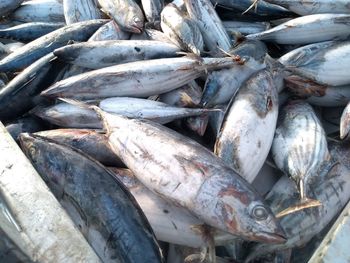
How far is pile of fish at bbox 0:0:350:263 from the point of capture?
1957 mm

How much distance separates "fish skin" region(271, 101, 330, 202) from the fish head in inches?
40.4

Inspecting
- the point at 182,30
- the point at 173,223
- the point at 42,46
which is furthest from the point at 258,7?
the point at 173,223

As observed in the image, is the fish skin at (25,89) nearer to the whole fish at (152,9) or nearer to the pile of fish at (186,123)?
the pile of fish at (186,123)

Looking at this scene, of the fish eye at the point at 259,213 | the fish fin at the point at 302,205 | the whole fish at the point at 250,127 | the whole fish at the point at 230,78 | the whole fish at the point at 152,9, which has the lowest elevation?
the fish fin at the point at 302,205

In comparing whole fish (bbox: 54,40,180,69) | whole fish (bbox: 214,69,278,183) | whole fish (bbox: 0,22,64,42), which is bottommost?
whole fish (bbox: 214,69,278,183)

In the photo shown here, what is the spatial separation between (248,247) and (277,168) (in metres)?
0.44

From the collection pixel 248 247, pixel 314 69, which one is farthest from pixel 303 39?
pixel 248 247

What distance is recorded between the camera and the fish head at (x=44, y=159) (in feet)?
6.99

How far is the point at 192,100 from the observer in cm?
262

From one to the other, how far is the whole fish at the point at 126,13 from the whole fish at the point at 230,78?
2.14 ft

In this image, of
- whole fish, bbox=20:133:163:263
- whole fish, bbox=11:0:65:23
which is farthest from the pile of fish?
whole fish, bbox=11:0:65:23

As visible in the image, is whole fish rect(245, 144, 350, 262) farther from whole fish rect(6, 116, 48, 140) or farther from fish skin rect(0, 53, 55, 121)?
fish skin rect(0, 53, 55, 121)

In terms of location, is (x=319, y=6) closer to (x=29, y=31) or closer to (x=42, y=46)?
(x=42, y=46)

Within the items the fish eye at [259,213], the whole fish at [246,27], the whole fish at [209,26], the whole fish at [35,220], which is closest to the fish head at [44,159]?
the whole fish at [35,220]
